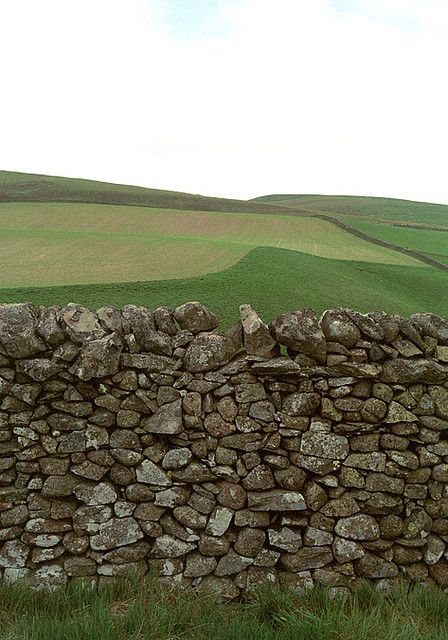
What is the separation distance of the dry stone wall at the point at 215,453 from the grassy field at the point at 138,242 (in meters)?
8.75

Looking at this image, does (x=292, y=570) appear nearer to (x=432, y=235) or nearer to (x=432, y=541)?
(x=432, y=541)

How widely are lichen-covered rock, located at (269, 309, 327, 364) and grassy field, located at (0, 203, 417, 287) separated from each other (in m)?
9.45

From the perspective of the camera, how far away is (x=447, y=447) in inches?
223

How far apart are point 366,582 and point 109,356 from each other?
3284 mm

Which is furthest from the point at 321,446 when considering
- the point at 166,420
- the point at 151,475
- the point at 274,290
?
the point at 274,290

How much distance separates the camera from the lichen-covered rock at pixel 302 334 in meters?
5.49

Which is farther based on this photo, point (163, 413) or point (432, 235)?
point (432, 235)

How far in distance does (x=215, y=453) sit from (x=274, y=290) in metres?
8.92

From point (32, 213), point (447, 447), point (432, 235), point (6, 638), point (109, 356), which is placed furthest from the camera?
point (432, 235)

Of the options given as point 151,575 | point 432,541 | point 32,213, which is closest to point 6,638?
point 151,575

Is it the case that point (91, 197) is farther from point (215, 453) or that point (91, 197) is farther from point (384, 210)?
point (215, 453)

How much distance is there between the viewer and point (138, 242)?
21.5m

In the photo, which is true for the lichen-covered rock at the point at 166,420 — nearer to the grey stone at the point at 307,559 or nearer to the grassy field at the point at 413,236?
the grey stone at the point at 307,559

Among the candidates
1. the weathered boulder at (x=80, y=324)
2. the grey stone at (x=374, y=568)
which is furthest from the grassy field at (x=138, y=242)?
the grey stone at (x=374, y=568)
